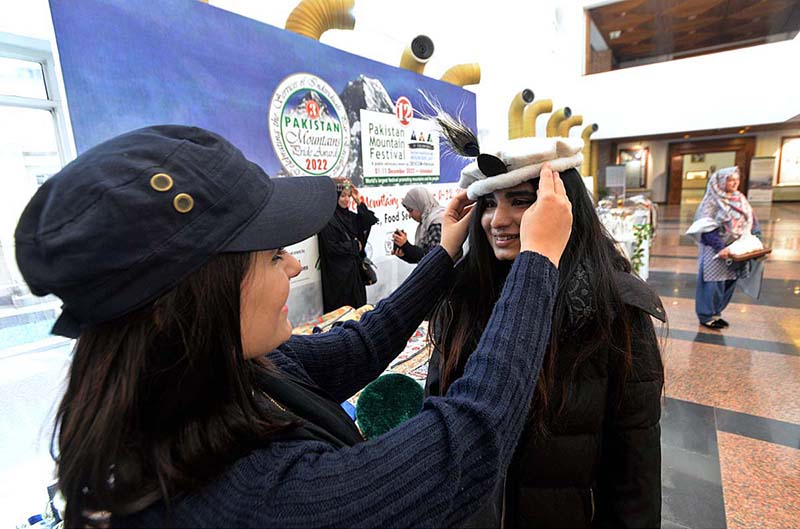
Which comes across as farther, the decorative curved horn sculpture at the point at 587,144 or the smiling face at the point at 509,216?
the decorative curved horn sculpture at the point at 587,144

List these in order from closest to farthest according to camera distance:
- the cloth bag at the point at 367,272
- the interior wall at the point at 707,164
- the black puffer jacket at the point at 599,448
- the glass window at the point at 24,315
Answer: the black puffer jacket at the point at 599,448
the glass window at the point at 24,315
the cloth bag at the point at 367,272
the interior wall at the point at 707,164

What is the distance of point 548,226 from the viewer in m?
0.73

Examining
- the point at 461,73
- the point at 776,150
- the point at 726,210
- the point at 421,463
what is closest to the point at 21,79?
the point at 421,463

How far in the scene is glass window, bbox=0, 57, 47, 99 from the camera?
7.14ft

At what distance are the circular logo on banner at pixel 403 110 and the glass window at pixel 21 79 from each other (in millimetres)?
2840

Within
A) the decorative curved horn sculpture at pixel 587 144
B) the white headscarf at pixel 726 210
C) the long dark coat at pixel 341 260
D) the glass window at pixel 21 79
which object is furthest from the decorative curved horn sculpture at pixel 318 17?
the decorative curved horn sculpture at pixel 587 144

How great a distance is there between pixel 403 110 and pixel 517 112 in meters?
3.66

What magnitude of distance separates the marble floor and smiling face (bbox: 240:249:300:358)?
5.83ft

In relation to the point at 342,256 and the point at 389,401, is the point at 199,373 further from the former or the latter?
the point at 342,256

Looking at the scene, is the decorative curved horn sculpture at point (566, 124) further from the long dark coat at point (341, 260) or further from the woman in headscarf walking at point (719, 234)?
the long dark coat at point (341, 260)

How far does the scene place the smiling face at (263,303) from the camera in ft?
1.89

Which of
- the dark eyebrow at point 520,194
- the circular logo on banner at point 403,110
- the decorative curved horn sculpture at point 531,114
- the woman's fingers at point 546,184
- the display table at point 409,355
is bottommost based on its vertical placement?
the display table at point 409,355

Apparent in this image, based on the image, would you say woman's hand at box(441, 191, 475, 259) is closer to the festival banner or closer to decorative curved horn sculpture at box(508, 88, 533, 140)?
the festival banner

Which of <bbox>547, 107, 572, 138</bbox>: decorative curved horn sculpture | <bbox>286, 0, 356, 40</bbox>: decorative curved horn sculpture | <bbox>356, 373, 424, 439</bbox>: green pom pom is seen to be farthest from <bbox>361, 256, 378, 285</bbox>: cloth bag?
<bbox>547, 107, 572, 138</bbox>: decorative curved horn sculpture
